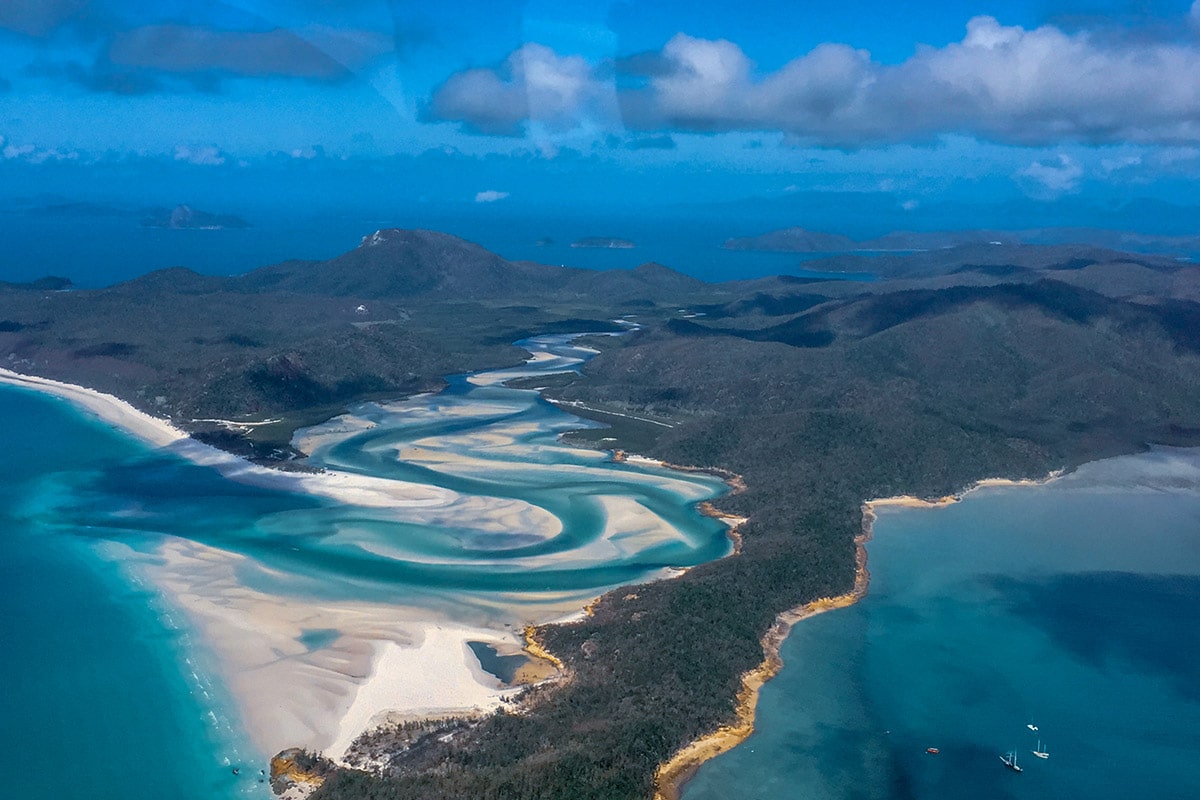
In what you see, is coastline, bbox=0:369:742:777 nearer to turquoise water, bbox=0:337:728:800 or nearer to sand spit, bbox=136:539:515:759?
sand spit, bbox=136:539:515:759

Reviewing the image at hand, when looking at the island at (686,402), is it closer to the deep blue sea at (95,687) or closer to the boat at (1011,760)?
the deep blue sea at (95,687)

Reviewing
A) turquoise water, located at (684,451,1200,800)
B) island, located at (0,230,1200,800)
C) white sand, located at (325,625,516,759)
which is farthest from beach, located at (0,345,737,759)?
turquoise water, located at (684,451,1200,800)

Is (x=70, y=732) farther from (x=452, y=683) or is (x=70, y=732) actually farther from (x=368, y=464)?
(x=368, y=464)

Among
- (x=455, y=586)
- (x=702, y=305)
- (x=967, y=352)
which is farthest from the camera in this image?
(x=702, y=305)

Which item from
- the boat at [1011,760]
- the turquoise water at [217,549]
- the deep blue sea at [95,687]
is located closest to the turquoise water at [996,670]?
the boat at [1011,760]

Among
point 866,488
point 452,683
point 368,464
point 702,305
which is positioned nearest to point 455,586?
point 452,683

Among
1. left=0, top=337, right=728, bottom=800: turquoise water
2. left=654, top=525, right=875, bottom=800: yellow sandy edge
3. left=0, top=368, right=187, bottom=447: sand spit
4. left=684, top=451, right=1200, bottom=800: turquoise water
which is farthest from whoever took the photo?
left=0, top=368, right=187, bottom=447: sand spit
